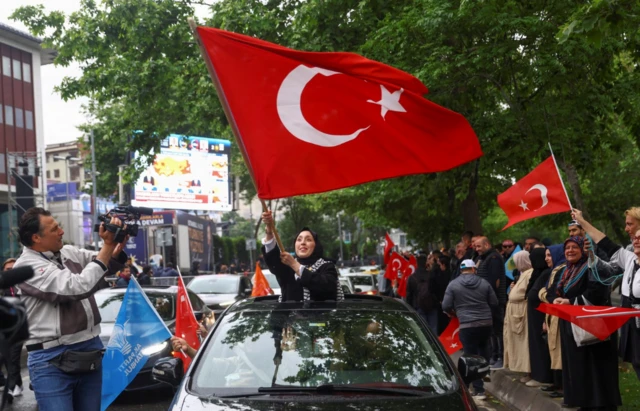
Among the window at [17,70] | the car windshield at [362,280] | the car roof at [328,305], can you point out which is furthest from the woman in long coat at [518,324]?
the window at [17,70]

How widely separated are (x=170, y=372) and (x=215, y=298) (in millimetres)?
14289

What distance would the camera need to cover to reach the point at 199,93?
17484mm

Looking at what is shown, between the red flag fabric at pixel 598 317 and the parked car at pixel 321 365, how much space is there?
1.54m

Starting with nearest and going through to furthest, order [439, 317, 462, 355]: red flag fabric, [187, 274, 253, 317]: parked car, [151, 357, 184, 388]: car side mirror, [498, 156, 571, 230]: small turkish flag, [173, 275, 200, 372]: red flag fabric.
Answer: [151, 357, 184, 388]: car side mirror
[498, 156, 571, 230]: small turkish flag
[173, 275, 200, 372]: red flag fabric
[439, 317, 462, 355]: red flag fabric
[187, 274, 253, 317]: parked car

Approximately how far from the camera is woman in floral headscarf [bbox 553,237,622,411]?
310 inches

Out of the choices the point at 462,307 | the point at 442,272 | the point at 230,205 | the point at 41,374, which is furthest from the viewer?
the point at 230,205

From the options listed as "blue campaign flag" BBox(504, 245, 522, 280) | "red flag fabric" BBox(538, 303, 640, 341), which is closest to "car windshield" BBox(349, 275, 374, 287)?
"blue campaign flag" BBox(504, 245, 522, 280)

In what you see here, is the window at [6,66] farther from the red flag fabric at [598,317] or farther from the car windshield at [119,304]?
the red flag fabric at [598,317]

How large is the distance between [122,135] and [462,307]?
11.1 meters

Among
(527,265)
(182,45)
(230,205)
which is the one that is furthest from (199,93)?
(230,205)

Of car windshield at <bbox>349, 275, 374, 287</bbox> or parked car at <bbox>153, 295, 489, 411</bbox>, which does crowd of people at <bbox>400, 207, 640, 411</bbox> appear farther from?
car windshield at <bbox>349, 275, 374, 287</bbox>

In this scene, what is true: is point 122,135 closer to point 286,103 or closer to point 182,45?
point 182,45

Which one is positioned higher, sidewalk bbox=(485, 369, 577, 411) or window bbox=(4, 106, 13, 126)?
window bbox=(4, 106, 13, 126)

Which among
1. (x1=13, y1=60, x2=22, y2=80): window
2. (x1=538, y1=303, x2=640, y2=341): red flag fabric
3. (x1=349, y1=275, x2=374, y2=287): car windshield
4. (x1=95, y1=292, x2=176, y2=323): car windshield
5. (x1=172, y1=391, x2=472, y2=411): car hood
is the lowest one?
(x1=349, y1=275, x2=374, y2=287): car windshield
